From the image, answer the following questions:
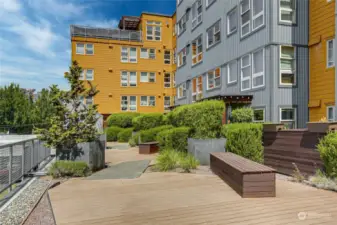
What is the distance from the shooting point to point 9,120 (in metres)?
29.9

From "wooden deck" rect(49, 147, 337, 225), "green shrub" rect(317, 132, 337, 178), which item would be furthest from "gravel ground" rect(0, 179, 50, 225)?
"green shrub" rect(317, 132, 337, 178)

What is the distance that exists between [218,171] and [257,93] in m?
6.48

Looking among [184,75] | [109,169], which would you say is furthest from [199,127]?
[184,75]

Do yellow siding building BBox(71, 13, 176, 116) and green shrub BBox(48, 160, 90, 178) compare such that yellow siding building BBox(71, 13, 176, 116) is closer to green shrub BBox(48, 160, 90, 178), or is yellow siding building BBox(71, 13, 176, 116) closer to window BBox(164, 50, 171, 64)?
window BBox(164, 50, 171, 64)

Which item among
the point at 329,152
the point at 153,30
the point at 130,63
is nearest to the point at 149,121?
the point at 130,63

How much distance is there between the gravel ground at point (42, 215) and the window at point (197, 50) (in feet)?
53.2

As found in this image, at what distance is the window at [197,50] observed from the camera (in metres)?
19.5

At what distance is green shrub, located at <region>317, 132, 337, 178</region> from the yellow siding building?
2478 cm

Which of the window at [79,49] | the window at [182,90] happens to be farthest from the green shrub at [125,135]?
the window at [79,49]

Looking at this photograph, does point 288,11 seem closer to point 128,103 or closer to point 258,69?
point 258,69

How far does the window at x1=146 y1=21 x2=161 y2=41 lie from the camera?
102ft

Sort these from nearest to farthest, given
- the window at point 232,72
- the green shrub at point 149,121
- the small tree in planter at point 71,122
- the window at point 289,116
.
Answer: the small tree in planter at point 71,122
the window at point 289,116
the window at point 232,72
the green shrub at point 149,121

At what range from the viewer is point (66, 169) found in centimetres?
730

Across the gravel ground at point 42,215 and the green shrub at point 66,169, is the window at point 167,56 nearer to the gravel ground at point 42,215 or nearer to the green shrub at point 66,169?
the green shrub at point 66,169
